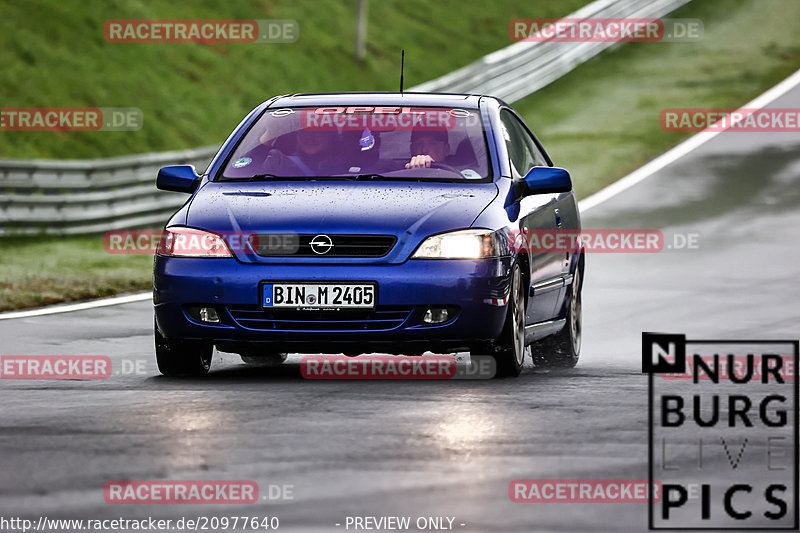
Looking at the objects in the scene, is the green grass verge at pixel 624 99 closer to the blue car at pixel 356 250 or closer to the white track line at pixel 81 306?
the white track line at pixel 81 306

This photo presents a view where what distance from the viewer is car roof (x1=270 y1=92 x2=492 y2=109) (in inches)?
456

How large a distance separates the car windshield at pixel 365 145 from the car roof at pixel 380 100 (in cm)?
8

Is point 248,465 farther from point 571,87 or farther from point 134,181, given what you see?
point 571,87

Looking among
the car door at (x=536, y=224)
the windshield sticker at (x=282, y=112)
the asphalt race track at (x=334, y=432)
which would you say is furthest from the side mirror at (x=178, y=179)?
the car door at (x=536, y=224)

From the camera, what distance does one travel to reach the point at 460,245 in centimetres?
1013

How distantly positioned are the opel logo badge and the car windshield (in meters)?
0.87

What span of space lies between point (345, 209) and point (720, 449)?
3.11 metres

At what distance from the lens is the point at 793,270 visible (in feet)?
Result: 60.3

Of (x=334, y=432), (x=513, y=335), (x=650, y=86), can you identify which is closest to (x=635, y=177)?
(x=650, y=86)

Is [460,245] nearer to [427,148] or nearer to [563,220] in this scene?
[427,148]

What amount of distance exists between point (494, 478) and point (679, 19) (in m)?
36.1

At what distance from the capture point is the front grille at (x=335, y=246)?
395 inches

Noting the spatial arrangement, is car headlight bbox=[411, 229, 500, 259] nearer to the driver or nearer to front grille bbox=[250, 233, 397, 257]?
front grille bbox=[250, 233, 397, 257]

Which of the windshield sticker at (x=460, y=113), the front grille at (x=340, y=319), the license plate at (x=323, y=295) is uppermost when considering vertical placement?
the windshield sticker at (x=460, y=113)
